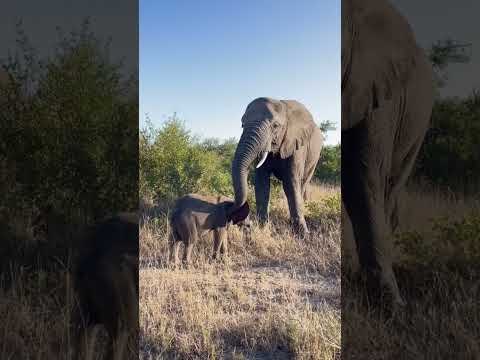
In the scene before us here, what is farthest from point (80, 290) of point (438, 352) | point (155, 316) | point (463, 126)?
point (463, 126)

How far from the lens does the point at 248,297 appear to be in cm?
443

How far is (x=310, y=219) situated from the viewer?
4965mm

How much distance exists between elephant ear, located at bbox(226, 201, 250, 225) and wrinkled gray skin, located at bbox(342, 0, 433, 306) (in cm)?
126

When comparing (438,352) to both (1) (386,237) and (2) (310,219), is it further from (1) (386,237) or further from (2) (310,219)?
(2) (310,219)

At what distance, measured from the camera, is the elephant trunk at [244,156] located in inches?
182

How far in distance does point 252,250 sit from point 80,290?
2008 millimetres

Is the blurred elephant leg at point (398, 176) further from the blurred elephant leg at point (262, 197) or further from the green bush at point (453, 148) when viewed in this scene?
the blurred elephant leg at point (262, 197)

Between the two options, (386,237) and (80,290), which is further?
(386,237)

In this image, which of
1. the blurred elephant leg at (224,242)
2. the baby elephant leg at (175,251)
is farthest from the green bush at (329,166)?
the baby elephant leg at (175,251)

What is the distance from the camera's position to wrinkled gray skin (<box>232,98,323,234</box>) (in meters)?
4.81

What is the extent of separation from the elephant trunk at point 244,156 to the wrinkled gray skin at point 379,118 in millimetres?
1259

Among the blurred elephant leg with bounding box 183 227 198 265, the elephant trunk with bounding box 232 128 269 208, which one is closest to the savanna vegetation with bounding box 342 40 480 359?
the elephant trunk with bounding box 232 128 269 208

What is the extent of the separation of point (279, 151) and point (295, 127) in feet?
1.21

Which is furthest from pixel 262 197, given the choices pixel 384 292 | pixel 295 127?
pixel 384 292
